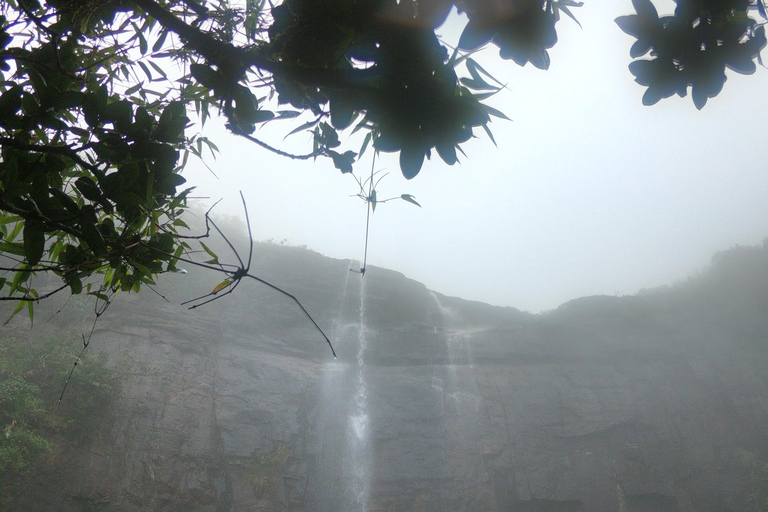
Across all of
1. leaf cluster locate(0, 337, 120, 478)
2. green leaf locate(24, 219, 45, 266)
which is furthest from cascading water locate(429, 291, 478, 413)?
green leaf locate(24, 219, 45, 266)

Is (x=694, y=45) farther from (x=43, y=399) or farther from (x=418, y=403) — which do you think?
(x=418, y=403)

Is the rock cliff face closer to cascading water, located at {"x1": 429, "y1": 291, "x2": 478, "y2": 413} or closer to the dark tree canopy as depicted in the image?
cascading water, located at {"x1": 429, "y1": 291, "x2": 478, "y2": 413}

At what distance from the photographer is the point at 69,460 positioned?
7531 mm

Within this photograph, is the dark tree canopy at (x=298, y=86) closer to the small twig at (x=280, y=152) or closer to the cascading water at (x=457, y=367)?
the small twig at (x=280, y=152)

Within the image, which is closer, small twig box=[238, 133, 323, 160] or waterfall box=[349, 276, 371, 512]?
small twig box=[238, 133, 323, 160]

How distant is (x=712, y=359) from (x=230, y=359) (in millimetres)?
17412

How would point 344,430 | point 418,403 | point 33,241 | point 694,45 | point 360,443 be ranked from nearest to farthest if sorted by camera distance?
point 33,241, point 694,45, point 360,443, point 344,430, point 418,403

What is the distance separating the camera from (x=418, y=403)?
42.3 ft

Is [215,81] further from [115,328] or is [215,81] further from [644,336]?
[644,336]

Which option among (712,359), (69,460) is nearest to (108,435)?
(69,460)

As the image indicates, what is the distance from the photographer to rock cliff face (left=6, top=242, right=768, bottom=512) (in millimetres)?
9258

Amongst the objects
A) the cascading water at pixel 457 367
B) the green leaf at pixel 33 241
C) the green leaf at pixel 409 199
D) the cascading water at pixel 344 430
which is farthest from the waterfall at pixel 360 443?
the green leaf at pixel 33 241

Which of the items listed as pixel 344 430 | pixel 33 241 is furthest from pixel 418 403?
pixel 33 241

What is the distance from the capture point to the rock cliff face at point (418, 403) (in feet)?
30.4
